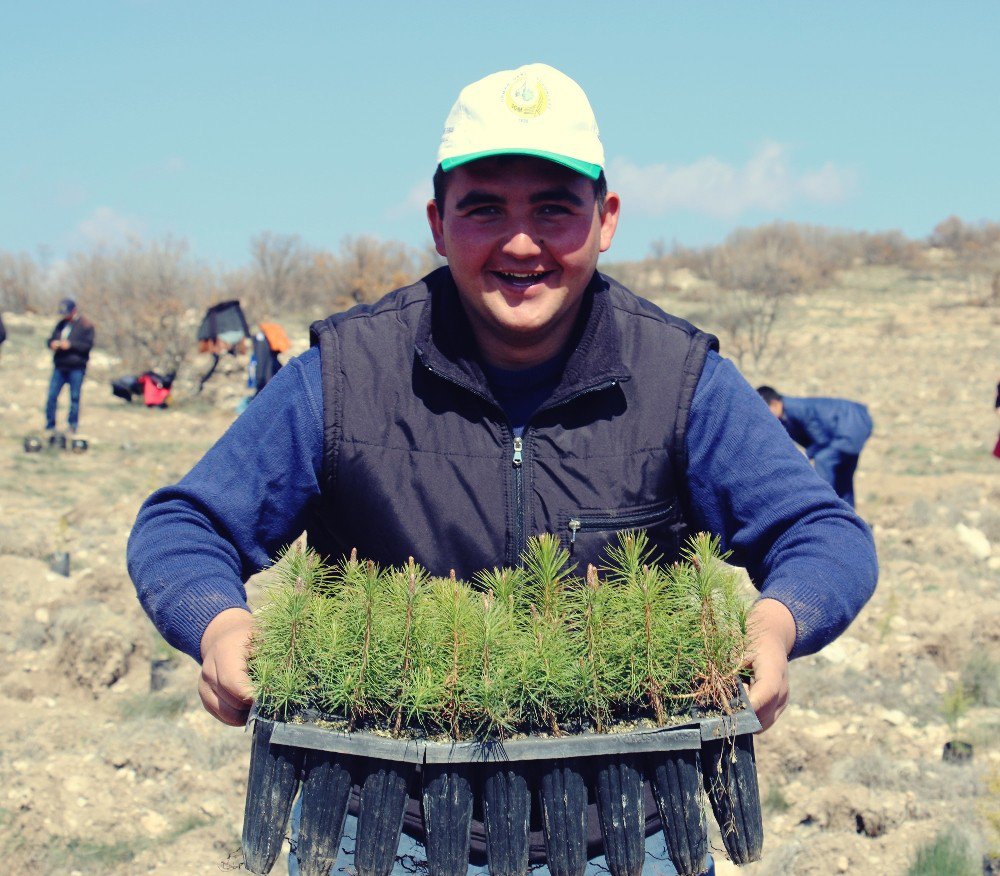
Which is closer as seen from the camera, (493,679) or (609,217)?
(493,679)

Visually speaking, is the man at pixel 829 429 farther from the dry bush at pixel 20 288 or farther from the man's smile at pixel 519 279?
the dry bush at pixel 20 288

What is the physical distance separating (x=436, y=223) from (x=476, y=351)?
0.29 metres

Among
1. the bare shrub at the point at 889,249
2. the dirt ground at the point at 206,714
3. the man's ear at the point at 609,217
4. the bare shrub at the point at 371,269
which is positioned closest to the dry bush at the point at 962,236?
the bare shrub at the point at 889,249

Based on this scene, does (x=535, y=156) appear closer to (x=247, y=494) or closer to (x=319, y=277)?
(x=247, y=494)

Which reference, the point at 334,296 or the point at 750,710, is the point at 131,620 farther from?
the point at 334,296

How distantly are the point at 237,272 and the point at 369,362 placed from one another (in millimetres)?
28460

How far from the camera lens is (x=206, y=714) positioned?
18.0 feet

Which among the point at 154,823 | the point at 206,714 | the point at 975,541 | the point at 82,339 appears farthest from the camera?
the point at 82,339

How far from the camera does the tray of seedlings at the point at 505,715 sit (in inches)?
65.8

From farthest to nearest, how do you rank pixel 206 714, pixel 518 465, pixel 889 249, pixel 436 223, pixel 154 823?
pixel 889 249 → pixel 206 714 → pixel 154 823 → pixel 436 223 → pixel 518 465

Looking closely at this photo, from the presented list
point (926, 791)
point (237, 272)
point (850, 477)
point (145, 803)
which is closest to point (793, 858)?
point (926, 791)

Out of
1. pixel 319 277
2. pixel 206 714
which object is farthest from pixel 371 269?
pixel 206 714

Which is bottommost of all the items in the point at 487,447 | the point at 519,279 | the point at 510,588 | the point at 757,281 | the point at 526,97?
the point at 510,588

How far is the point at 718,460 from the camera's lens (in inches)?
81.1
